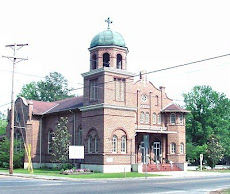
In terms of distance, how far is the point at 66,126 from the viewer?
Answer: 46594 mm

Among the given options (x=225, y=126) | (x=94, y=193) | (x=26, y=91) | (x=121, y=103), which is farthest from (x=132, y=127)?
(x=26, y=91)

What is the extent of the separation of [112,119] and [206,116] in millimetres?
Result: 32670

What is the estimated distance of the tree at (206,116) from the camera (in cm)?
6788

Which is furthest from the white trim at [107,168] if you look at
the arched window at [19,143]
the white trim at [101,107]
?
the arched window at [19,143]

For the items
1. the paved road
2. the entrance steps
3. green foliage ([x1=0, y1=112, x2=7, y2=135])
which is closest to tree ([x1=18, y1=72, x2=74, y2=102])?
green foliage ([x1=0, y1=112, x2=7, y2=135])

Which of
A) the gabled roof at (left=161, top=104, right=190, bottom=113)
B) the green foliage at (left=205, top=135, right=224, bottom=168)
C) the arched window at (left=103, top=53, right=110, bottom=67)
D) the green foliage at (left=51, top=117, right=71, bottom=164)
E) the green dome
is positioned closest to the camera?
the green dome

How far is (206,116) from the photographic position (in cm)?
6875

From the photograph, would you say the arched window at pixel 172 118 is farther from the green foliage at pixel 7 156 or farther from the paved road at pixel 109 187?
the paved road at pixel 109 187

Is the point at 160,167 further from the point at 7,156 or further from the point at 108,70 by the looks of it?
Result: the point at 7,156

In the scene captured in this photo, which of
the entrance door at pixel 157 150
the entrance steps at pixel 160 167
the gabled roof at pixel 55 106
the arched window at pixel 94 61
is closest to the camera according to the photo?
the arched window at pixel 94 61

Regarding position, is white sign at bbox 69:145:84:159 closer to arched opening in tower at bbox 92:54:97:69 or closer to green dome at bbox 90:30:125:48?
arched opening in tower at bbox 92:54:97:69

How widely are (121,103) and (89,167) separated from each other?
774cm

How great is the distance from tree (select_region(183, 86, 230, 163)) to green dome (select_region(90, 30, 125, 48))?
3061 centimetres

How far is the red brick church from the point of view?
133ft
